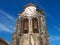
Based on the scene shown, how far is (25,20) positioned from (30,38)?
2.61m

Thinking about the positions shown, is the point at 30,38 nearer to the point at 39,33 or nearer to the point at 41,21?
the point at 39,33

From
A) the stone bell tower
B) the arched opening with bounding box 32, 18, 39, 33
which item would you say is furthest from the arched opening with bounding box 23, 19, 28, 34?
the arched opening with bounding box 32, 18, 39, 33

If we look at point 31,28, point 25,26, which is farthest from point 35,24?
point 25,26

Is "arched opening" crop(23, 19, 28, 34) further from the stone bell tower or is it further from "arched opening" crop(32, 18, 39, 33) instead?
"arched opening" crop(32, 18, 39, 33)

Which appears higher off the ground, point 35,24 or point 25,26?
point 35,24

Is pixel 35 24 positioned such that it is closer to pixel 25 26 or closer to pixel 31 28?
pixel 31 28

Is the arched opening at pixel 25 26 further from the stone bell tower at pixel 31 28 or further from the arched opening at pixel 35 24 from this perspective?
the arched opening at pixel 35 24

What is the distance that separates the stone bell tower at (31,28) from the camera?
61.7 feet

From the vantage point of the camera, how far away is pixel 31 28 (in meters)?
19.5

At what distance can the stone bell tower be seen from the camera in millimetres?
18812

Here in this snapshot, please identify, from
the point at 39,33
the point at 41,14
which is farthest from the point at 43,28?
the point at 41,14

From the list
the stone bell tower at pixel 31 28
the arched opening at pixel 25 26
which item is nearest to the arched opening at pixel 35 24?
the stone bell tower at pixel 31 28

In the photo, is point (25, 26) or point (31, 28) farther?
point (25, 26)

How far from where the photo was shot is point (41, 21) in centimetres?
2028
